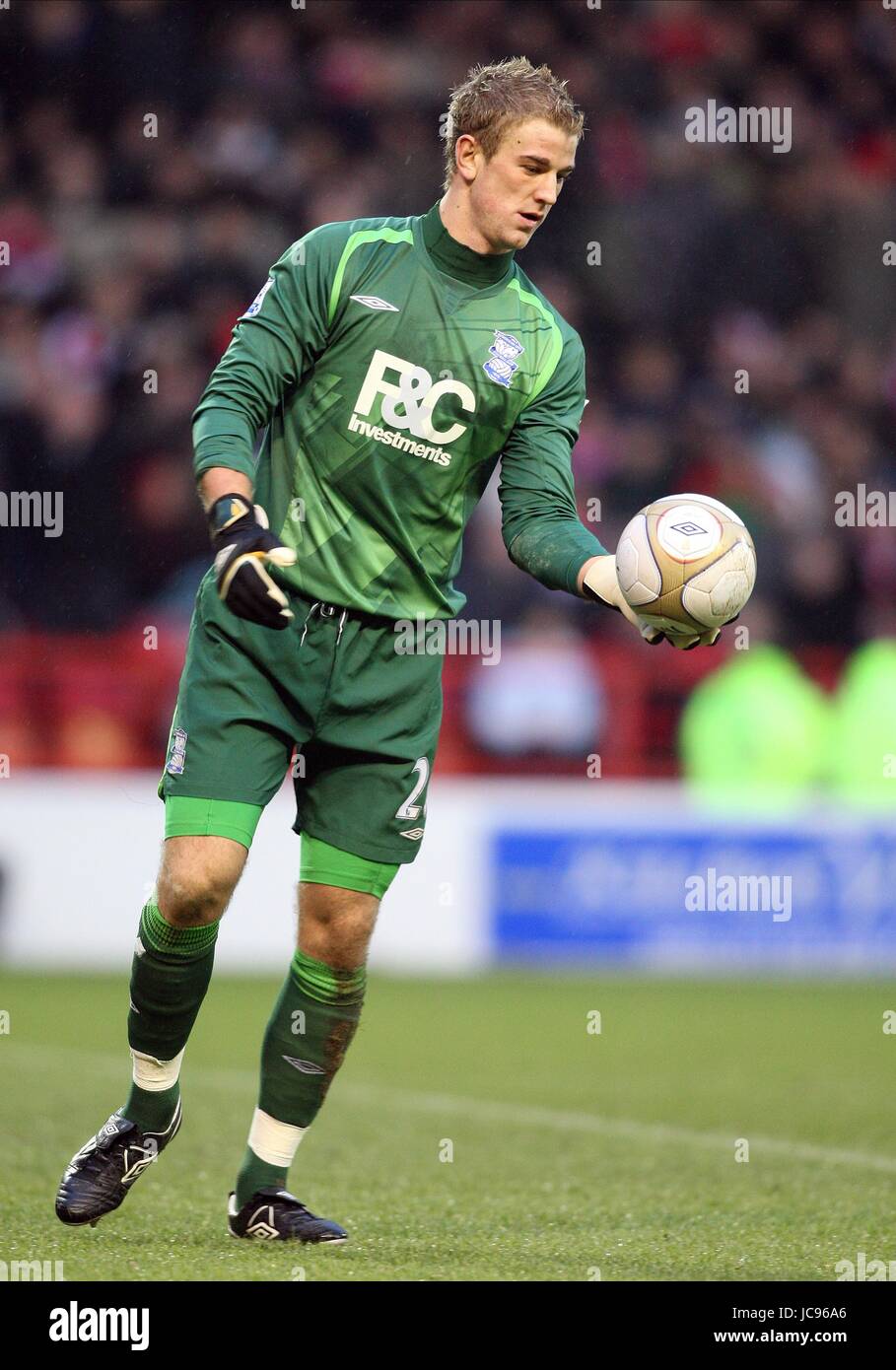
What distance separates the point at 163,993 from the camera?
4.23 meters

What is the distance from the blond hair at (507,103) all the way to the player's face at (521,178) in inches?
0.9

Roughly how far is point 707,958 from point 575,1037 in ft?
8.19

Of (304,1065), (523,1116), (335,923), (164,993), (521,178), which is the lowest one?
(523,1116)

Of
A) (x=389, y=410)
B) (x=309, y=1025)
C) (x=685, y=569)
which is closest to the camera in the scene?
(x=685, y=569)

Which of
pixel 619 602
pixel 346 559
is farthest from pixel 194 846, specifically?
pixel 619 602

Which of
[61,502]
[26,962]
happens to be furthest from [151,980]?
[61,502]

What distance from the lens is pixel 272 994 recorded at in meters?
9.54

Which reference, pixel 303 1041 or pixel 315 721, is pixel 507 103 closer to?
pixel 315 721

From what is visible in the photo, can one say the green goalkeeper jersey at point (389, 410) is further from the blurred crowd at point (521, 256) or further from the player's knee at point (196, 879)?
the blurred crowd at point (521, 256)

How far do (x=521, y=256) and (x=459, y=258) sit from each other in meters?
8.37

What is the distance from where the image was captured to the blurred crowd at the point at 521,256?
443 inches

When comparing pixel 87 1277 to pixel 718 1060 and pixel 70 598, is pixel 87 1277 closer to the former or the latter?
pixel 718 1060

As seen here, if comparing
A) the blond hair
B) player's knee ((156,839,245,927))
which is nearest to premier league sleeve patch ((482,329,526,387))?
the blond hair

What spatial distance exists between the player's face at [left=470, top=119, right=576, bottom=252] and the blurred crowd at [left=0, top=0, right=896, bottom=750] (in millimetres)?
6775
